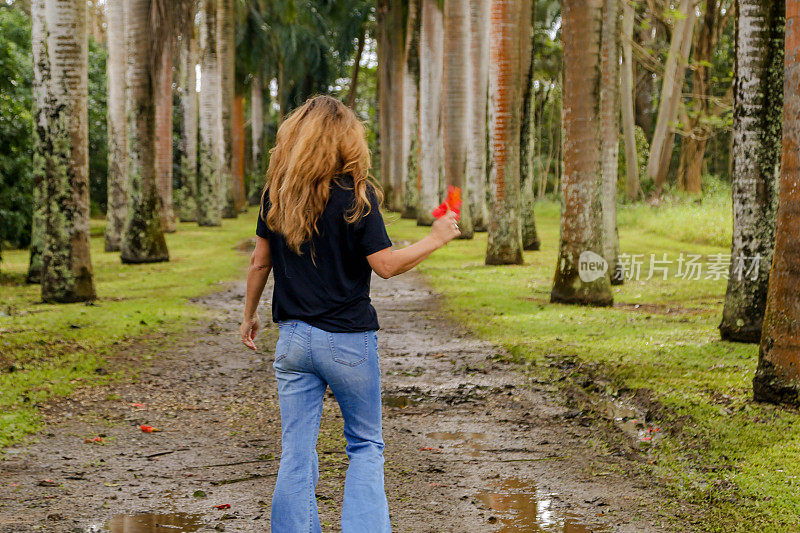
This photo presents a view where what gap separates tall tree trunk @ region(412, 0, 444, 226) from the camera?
26.6 m

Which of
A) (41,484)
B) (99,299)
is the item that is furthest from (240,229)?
(41,484)

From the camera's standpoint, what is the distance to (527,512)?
190 inches

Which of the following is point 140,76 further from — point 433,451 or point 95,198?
point 95,198

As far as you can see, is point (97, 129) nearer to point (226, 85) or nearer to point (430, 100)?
point (226, 85)

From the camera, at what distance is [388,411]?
23.3 ft

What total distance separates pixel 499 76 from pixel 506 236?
2.98 m

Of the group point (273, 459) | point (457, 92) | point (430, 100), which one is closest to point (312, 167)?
point (273, 459)

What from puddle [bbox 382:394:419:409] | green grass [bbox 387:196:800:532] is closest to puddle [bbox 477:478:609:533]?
green grass [bbox 387:196:800:532]

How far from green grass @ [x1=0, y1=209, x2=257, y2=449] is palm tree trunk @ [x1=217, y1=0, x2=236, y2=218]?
39.8ft

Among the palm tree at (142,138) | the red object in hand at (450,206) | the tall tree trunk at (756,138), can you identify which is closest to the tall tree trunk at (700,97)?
the palm tree at (142,138)

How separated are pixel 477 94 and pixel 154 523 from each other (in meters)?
17.8

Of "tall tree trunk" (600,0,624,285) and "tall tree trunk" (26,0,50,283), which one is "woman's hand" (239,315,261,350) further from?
"tall tree trunk" (600,0,624,285)

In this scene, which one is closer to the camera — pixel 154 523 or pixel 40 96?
pixel 154 523

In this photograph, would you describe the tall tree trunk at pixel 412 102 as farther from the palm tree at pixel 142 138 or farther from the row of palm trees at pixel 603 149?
the palm tree at pixel 142 138
